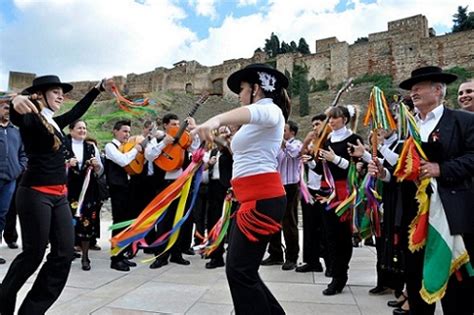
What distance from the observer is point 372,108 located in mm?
3832

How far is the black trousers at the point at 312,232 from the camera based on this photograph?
17.9ft

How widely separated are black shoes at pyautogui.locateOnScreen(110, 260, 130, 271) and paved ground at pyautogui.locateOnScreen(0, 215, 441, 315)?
81mm

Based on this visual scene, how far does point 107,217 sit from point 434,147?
412 inches

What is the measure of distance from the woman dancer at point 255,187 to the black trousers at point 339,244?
5.46 ft

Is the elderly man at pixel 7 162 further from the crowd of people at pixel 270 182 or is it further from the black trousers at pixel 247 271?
the black trousers at pixel 247 271

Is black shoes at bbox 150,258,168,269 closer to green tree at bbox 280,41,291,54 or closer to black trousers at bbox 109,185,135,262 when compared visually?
black trousers at bbox 109,185,135,262

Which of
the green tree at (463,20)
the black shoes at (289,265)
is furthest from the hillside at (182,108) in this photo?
the black shoes at (289,265)

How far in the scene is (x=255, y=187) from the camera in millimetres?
2674

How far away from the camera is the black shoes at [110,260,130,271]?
17.6ft

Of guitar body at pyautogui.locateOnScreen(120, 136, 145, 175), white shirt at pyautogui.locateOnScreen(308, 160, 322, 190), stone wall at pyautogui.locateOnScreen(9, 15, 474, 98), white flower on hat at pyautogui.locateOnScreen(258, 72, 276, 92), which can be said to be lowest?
white shirt at pyautogui.locateOnScreen(308, 160, 322, 190)

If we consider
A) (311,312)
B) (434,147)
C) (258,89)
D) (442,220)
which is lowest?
(311,312)

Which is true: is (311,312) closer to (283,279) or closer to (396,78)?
(283,279)

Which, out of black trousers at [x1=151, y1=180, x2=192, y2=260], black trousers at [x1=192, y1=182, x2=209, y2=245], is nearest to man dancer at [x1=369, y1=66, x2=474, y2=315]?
black trousers at [x1=151, y1=180, x2=192, y2=260]

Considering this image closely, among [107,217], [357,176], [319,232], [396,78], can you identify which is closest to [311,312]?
[357,176]
